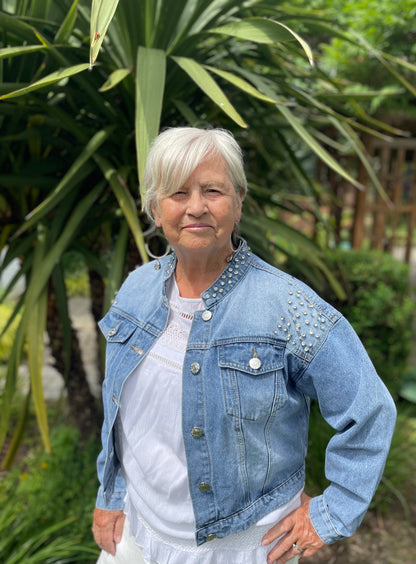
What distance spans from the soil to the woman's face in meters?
1.81

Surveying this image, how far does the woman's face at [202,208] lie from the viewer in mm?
1030

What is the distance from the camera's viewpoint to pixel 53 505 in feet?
7.48

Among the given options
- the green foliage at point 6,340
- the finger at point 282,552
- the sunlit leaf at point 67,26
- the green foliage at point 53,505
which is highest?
the sunlit leaf at point 67,26

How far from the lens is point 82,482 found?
245 cm

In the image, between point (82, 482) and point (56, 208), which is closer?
point (56, 208)

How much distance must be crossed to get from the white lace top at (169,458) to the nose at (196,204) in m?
0.22

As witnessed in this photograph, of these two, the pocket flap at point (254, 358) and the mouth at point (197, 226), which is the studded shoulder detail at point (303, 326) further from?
the mouth at point (197, 226)

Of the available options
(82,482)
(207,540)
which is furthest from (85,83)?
(82,482)

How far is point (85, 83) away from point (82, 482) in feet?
5.98

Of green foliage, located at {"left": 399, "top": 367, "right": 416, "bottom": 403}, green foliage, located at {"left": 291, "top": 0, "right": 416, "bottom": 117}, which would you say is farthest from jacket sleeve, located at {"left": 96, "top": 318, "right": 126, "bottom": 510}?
green foliage, located at {"left": 291, "top": 0, "right": 416, "bottom": 117}

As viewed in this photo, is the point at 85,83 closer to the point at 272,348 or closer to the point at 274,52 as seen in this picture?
the point at 274,52

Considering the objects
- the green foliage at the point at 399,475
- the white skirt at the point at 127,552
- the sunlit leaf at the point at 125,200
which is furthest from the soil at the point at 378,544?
the sunlit leaf at the point at 125,200

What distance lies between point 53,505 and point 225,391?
5.34ft

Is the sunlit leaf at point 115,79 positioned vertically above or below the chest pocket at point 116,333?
above
